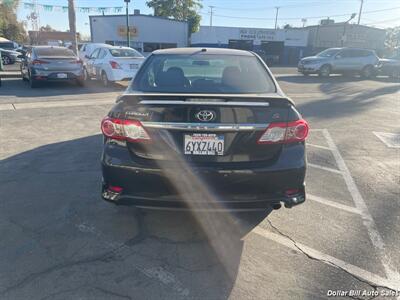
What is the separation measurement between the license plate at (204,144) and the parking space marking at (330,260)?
111cm

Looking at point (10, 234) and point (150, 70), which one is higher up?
point (150, 70)

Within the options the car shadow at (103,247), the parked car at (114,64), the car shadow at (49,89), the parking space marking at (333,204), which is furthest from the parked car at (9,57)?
the parking space marking at (333,204)

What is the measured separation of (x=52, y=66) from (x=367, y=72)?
18.9 m

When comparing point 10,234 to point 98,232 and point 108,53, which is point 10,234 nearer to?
point 98,232

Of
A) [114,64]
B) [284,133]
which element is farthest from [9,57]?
[284,133]

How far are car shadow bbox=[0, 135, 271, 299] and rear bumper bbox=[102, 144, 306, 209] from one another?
0.49 metres

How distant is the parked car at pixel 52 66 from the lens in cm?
Answer: 1139

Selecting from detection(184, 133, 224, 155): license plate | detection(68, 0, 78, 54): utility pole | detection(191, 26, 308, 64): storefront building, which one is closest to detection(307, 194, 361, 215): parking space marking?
detection(184, 133, 224, 155): license plate

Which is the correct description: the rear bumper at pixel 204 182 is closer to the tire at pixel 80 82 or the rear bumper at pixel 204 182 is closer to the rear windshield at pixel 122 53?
the tire at pixel 80 82

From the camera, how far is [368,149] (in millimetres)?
6105

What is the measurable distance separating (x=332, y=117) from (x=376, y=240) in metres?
6.24

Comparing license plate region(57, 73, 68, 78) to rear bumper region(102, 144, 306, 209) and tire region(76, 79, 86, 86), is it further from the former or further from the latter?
rear bumper region(102, 144, 306, 209)

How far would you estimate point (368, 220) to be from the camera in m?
3.53

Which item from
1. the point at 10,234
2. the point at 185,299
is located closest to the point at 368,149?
the point at 185,299
